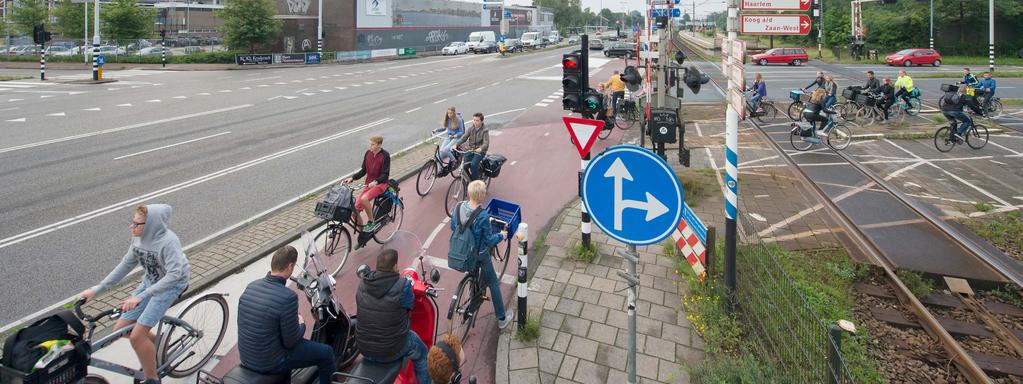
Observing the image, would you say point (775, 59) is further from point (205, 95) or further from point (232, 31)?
point (232, 31)

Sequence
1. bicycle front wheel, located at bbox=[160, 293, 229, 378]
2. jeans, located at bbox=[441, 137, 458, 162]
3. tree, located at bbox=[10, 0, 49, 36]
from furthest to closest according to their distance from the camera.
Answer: tree, located at bbox=[10, 0, 49, 36] < jeans, located at bbox=[441, 137, 458, 162] < bicycle front wheel, located at bbox=[160, 293, 229, 378]

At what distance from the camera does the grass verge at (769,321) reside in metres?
4.72

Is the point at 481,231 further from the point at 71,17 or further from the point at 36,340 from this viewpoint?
the point at 71,17

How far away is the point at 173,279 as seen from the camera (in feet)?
15.9

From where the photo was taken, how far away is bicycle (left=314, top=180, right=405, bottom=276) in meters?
7.41

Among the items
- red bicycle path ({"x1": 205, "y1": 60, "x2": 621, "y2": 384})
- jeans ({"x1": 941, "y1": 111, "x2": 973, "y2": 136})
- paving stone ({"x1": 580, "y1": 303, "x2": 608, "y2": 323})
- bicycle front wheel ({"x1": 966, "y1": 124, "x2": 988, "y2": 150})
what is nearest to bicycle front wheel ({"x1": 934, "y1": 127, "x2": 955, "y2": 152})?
jeans ({"x1": 941, "y1": 111, "x2": 973, "y2": 136})

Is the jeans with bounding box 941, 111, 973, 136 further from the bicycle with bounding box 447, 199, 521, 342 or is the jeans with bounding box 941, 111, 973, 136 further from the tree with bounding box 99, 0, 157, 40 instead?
the tree with bounding box 99, 0, 157, 40

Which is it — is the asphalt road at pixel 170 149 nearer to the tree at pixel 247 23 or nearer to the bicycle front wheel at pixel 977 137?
the bicycle front wheel at pixel 977 137

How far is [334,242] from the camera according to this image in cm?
751

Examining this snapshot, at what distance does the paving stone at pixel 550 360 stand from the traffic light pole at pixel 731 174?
189 cm

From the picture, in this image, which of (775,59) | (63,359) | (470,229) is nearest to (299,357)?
(63,359)

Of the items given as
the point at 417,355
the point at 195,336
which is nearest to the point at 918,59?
the point at 417,355

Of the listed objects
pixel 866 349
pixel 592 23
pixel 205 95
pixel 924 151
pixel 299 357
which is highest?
pixel 592 23

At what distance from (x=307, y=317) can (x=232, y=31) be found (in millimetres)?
44124
